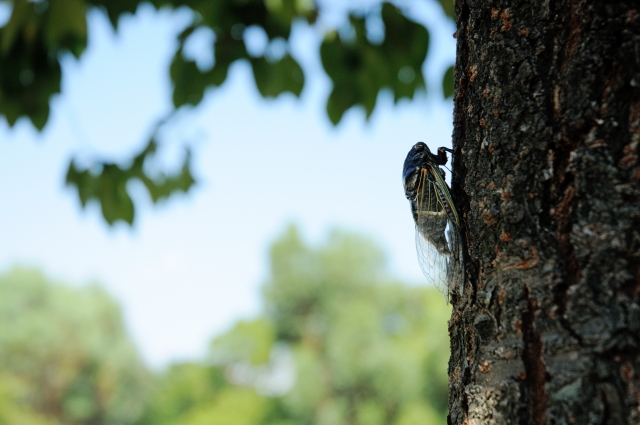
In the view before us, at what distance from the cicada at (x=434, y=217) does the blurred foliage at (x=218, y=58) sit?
3.03ft

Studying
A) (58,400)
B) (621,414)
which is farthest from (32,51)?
(58,400)

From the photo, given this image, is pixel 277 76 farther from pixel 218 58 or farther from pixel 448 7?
pixel 448 7

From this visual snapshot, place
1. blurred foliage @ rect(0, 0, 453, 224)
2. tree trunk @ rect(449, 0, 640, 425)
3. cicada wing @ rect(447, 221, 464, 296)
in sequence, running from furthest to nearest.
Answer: blurred foliage @ rect(0, 0, 453, 224) < cicada wing @ rect(447, 221, 464, 296) < tree trunk @ rect(449, 0, 640, 425)

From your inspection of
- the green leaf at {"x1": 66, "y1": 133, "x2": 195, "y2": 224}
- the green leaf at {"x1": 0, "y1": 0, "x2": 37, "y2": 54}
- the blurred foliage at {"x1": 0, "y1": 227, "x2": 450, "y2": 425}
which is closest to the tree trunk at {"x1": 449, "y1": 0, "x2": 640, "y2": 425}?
the green leaf at {"x1": 0, "y1": 0, "x2": 37, "y2": 54}

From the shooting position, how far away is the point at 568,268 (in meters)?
0.60

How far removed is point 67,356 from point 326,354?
717 cm

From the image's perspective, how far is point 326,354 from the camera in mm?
14680

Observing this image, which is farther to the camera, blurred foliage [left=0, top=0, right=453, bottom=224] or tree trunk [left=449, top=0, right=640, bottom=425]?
blurred foliage [left=0, top=0, right=453, bottom=224]

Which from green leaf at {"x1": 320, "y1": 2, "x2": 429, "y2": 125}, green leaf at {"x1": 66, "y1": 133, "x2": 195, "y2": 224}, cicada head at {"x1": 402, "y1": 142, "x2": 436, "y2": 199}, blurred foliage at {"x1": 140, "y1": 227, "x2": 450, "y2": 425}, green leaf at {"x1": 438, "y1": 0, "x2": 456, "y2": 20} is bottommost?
cicada head at {"x1": 402, "y1": 142, "x2": 436, "y2": 199}

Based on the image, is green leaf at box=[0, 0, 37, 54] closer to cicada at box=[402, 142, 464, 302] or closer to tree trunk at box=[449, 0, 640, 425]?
cicada at box=[402, 142, 464, 302]

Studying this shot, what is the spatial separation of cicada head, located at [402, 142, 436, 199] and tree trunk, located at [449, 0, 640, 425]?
228 millimetres

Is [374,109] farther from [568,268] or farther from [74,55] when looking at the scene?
[568,268]

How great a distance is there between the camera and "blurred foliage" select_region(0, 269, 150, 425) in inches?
635

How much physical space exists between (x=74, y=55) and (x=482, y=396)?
196 cm
